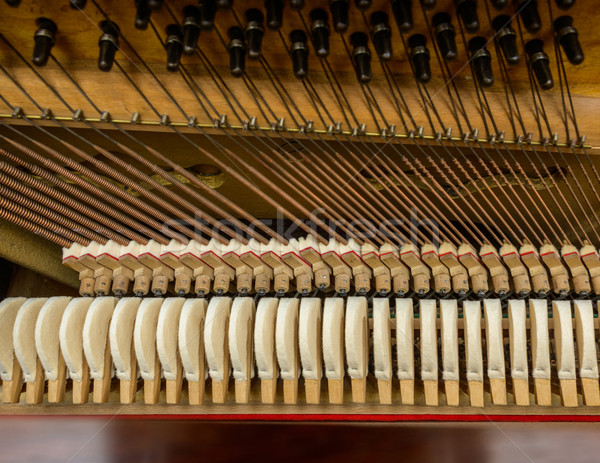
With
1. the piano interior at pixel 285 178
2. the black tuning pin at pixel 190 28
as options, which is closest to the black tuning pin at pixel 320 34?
the piano interior at pixel 285 178

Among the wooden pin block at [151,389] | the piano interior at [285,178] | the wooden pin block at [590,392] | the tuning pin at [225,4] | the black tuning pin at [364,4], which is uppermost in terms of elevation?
the tuning pin at [225,4]

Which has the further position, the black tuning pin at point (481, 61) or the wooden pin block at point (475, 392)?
the wooden pin block at point (475, 392)

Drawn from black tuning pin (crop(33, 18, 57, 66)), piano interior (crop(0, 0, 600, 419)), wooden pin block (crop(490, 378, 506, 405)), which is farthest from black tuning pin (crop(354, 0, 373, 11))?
wooden pin block (crop(490, 378, 506, 405))

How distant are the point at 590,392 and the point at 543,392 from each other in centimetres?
16

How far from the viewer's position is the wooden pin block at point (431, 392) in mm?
1640

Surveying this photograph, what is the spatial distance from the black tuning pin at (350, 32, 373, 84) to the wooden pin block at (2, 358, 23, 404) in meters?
1.53

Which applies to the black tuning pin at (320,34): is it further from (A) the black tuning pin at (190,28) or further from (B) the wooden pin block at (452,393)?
(B) the wooden pin block at (452,393)

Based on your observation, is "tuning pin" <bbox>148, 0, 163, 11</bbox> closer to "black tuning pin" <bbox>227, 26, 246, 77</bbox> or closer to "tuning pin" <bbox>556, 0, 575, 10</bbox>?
"black tuning pin" <bbox>227, 26, 246, 77</bbox>

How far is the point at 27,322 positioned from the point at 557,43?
77.9 inches

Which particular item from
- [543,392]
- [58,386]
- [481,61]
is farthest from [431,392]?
[58,386]

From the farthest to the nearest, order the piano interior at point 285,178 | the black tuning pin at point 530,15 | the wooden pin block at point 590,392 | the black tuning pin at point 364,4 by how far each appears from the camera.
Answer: the wooden pin block at point 590,392 → the piano interior at point 285,178 → the black tuning pin at point 530,15 → the black tuning pin at point 364,4

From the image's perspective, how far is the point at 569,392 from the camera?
1640 millimetres

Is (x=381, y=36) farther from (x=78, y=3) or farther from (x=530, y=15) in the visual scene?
(x=78, y=3)

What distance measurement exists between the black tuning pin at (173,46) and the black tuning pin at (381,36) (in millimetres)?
572
